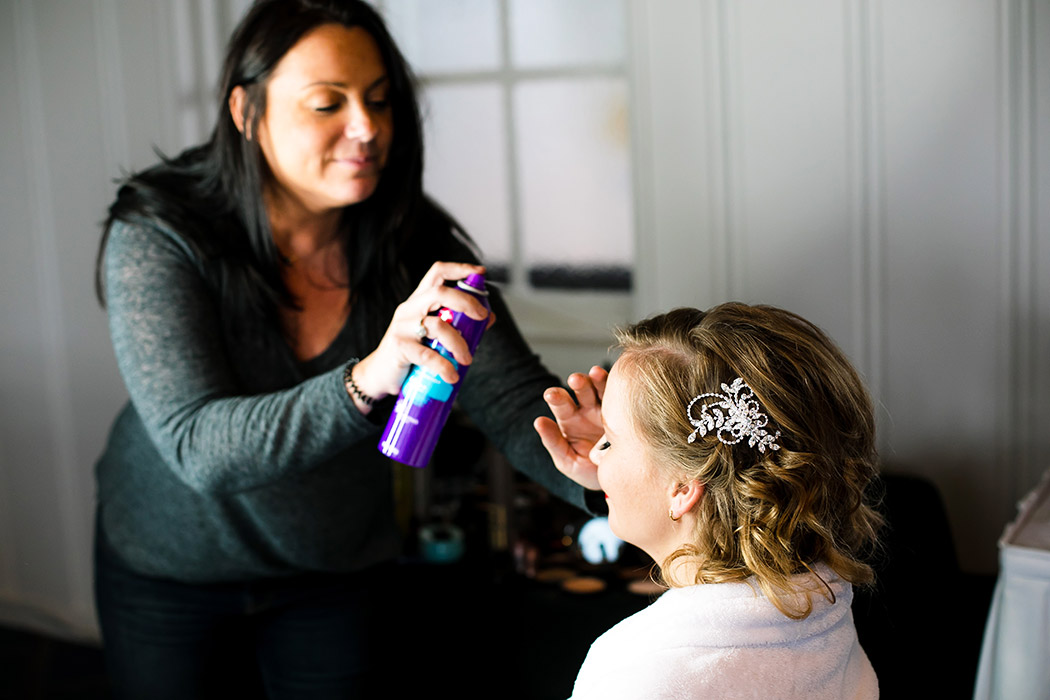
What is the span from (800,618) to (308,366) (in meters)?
0.76

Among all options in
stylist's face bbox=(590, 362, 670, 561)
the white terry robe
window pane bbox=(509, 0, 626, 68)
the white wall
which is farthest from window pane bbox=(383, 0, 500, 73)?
the white terry robe

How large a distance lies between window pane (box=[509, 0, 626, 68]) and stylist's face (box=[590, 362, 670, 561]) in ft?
4.46

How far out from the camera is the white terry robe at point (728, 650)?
3.06 feet

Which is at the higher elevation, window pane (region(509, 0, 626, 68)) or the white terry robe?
window pane (region(509, 0, 626, 68))

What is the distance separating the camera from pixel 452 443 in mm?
2373

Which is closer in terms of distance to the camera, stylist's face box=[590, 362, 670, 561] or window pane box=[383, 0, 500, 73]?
stylist's face box=[590, 362, 670, 561]

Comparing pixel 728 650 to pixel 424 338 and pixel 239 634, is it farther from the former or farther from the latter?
pixel 239 634

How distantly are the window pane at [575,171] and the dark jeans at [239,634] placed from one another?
110 centimetres

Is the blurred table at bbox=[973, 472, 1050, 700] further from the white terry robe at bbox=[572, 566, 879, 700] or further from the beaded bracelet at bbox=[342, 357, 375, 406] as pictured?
the beaded bracelet at bbox=[342, 357, 375, 406]

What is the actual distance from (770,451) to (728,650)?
19cm

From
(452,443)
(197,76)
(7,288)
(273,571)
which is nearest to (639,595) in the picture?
(452,443)

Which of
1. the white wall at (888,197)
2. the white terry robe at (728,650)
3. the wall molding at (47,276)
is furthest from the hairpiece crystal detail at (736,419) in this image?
the wall molding at (47,276)

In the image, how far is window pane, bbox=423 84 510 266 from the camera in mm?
2424

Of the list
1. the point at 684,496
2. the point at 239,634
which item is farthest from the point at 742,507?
the point at 239,634
